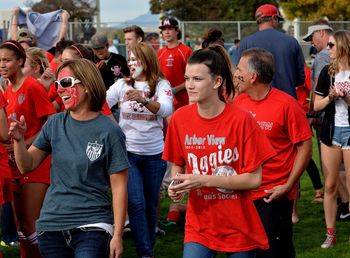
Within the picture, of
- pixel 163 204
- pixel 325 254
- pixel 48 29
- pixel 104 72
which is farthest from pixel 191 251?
pixel 48 29

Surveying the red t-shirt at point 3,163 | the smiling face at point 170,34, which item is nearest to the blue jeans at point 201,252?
the red t-shirt at point 3,163

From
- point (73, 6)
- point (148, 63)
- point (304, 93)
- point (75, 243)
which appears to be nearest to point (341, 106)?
point (304, 93)

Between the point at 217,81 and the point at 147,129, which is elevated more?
the point at 217,81

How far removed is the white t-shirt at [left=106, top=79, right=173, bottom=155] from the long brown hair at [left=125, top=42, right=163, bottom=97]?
4cm

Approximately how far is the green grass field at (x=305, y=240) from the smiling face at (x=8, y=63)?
7.36ft

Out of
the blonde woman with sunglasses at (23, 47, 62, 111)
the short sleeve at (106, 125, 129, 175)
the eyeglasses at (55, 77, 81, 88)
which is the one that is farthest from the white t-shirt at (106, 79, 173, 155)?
the short sleeve at (106, 125, 129, 175)

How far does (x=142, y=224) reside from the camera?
7078 mm

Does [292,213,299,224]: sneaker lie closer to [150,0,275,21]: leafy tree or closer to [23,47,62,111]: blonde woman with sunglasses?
[23,47,62,111]: blonde woman with sunglasses

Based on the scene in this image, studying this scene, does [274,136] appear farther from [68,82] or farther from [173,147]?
[68,82]

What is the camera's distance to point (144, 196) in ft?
24.1

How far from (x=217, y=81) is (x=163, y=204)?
18.9 feet

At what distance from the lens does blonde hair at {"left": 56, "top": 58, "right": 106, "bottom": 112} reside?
4816 millimetres

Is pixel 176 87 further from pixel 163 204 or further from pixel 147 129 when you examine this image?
pixel 147 129

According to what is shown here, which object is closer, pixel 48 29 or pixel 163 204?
pixel 163 204
